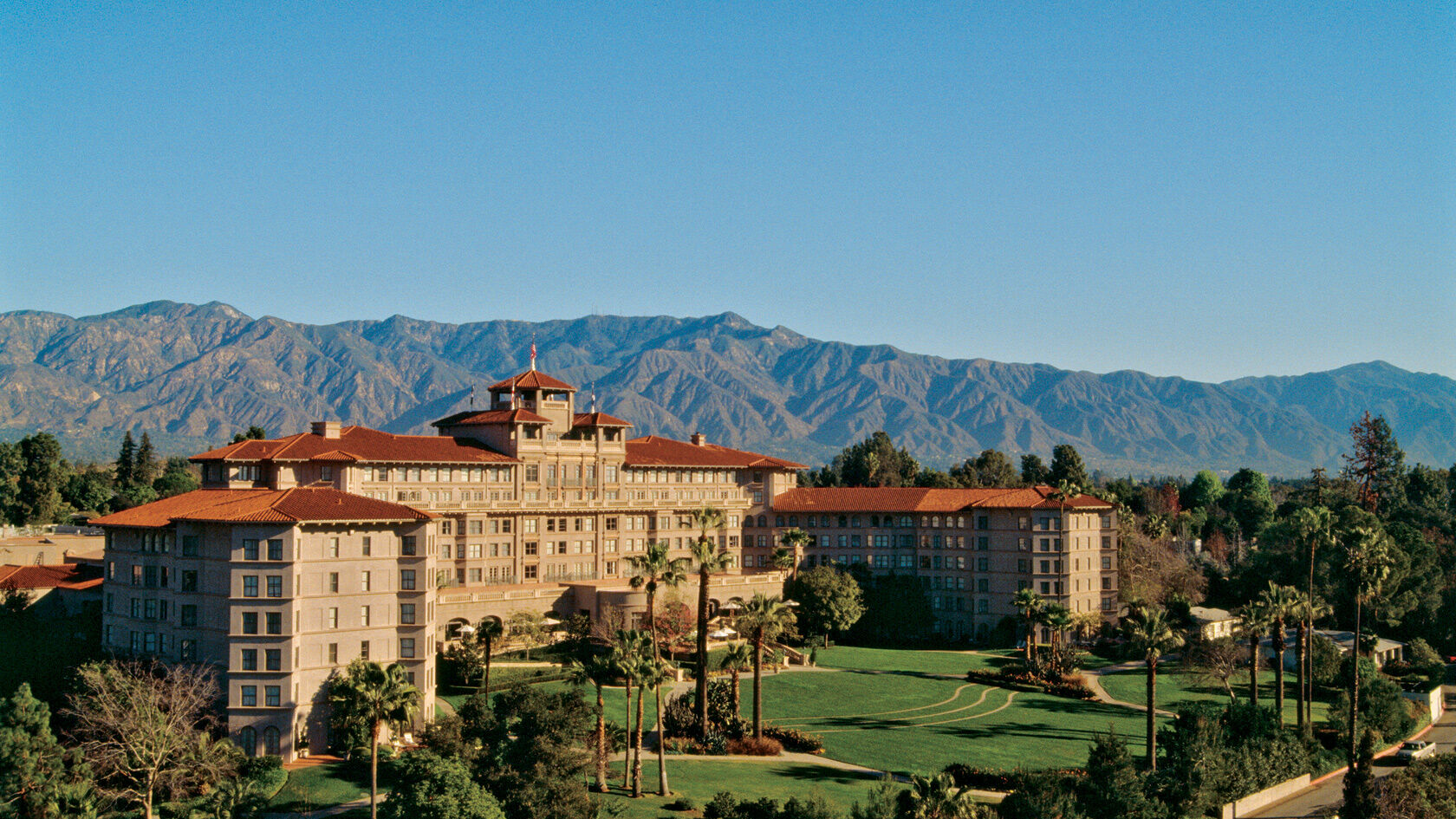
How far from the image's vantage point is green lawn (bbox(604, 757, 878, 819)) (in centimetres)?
6612

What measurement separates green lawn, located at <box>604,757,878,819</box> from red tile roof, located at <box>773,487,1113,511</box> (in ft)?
197

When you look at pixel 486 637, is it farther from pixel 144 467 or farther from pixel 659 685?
pixel 144 467

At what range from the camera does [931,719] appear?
90.5 meters

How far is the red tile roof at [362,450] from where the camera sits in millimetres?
101188

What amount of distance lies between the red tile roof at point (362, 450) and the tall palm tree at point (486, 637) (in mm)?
18440

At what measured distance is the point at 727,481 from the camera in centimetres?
13912

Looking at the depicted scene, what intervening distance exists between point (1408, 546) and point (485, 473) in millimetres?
91465

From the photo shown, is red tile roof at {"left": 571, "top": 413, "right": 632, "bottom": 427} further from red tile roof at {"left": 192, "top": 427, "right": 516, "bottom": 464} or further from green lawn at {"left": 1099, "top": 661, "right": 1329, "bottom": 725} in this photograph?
green lawn at {"left": 1099, "top": 661, "right": 1329, "bottom": 725}

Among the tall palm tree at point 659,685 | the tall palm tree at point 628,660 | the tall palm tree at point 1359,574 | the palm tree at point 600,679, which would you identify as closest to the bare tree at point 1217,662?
the tall palm tree at point 1359,574

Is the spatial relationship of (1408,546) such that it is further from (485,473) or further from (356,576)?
(356,576)

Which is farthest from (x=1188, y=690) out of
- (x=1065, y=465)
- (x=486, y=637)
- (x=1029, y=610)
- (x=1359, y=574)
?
(x=1065, y=465)

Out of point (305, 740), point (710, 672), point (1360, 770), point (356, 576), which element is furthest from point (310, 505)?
point (1360, 770)

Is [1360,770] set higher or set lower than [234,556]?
lower

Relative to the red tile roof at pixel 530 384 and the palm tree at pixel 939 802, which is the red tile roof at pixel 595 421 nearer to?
the red tile roof at pixel 530 384
